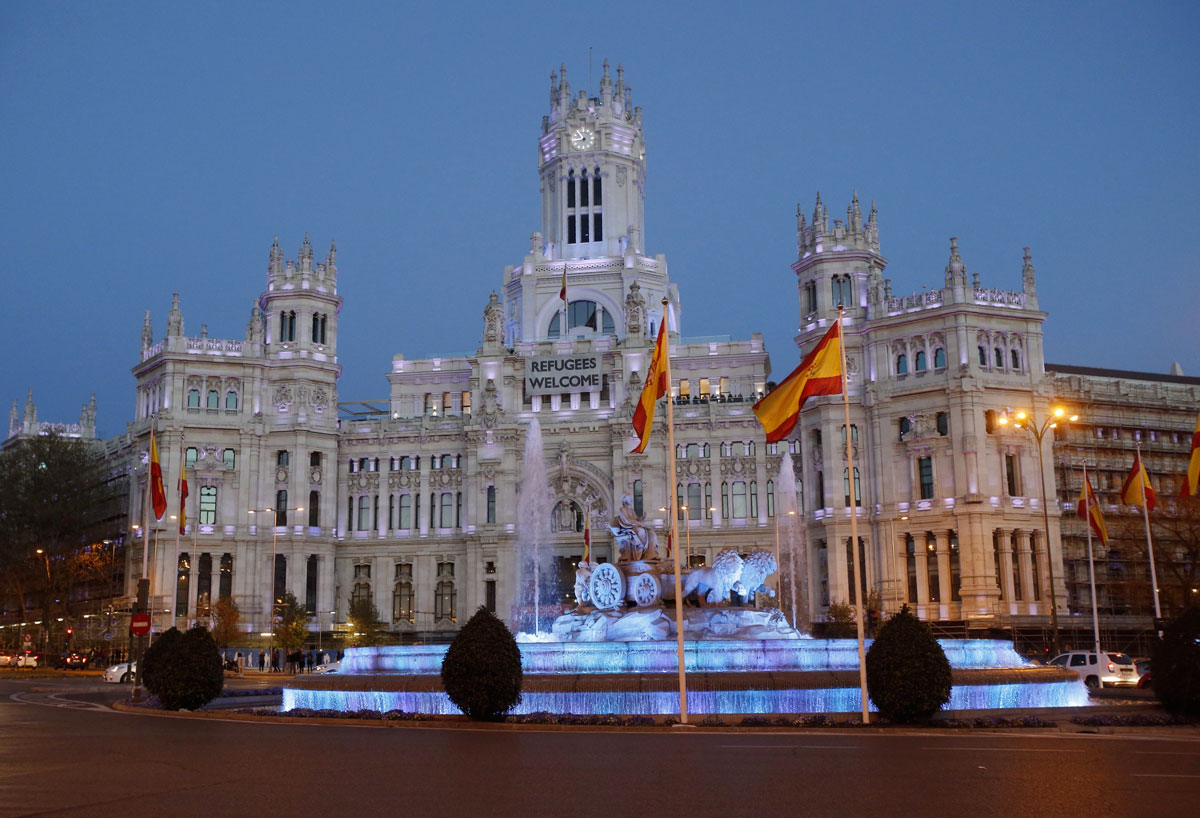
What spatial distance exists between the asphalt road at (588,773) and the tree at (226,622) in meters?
65.4

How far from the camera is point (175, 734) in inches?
1134

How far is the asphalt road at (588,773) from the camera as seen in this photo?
55.1 feet

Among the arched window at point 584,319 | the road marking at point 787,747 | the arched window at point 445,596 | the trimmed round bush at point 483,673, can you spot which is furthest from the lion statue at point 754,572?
the arched window at point 584,319

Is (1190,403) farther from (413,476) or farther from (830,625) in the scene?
(413,476)

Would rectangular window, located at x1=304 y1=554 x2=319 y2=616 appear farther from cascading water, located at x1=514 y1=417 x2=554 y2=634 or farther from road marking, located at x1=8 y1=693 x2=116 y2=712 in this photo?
road marking, located at x1=8 y1=693 x2=116 y2=712

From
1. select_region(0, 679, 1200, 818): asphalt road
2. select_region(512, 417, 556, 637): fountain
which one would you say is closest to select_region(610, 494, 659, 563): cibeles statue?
select_region(0, 679, 1200, 818): asphalt road

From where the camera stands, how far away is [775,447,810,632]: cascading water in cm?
9238

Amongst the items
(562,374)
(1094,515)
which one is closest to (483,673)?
(1094,515)

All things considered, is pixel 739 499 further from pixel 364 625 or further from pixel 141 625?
pixel 141 625

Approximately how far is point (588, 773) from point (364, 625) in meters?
79.5

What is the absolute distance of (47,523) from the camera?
349 ft

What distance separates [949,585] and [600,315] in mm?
44956

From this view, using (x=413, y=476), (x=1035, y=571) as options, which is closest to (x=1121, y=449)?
(x=1035, y=571)

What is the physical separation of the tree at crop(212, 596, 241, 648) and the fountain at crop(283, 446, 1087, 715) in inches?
1944
